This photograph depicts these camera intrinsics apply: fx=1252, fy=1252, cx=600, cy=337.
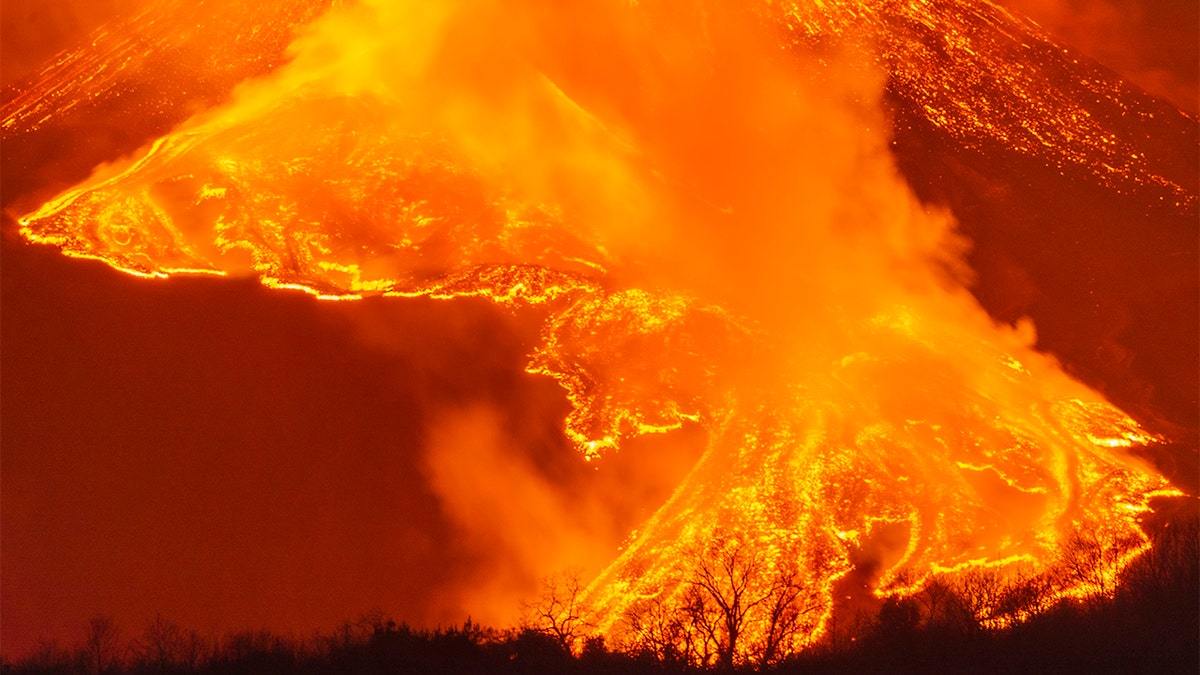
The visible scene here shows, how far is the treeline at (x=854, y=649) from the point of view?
16359 mm

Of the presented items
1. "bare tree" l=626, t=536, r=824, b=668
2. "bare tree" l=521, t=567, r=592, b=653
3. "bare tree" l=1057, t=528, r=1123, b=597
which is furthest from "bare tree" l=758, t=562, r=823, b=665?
"bare tree" l=1057, t=528, r=1123, b=597

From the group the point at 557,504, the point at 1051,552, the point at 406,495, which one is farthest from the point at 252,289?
the point at 1051,552

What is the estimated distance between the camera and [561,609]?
2177 cm

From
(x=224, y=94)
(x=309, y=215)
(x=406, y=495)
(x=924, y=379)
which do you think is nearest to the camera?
(x=406, y=495)

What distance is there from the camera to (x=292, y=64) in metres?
36.8

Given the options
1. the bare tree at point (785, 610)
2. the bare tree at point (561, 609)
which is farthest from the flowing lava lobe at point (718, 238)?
the bare tree at point (561, 609)

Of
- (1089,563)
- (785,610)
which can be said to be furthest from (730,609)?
(1089,563)

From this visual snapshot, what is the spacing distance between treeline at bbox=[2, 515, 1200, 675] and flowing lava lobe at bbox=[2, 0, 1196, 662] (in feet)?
3.42

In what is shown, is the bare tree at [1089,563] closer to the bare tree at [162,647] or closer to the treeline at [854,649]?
the treeline at [854,649]

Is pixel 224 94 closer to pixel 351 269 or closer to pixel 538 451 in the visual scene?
pixel 351 269

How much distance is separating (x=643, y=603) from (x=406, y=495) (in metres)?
5.66

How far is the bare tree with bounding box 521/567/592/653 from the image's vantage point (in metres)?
20.0

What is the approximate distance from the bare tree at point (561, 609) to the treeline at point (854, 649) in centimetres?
19

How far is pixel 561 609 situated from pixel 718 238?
14688mm
